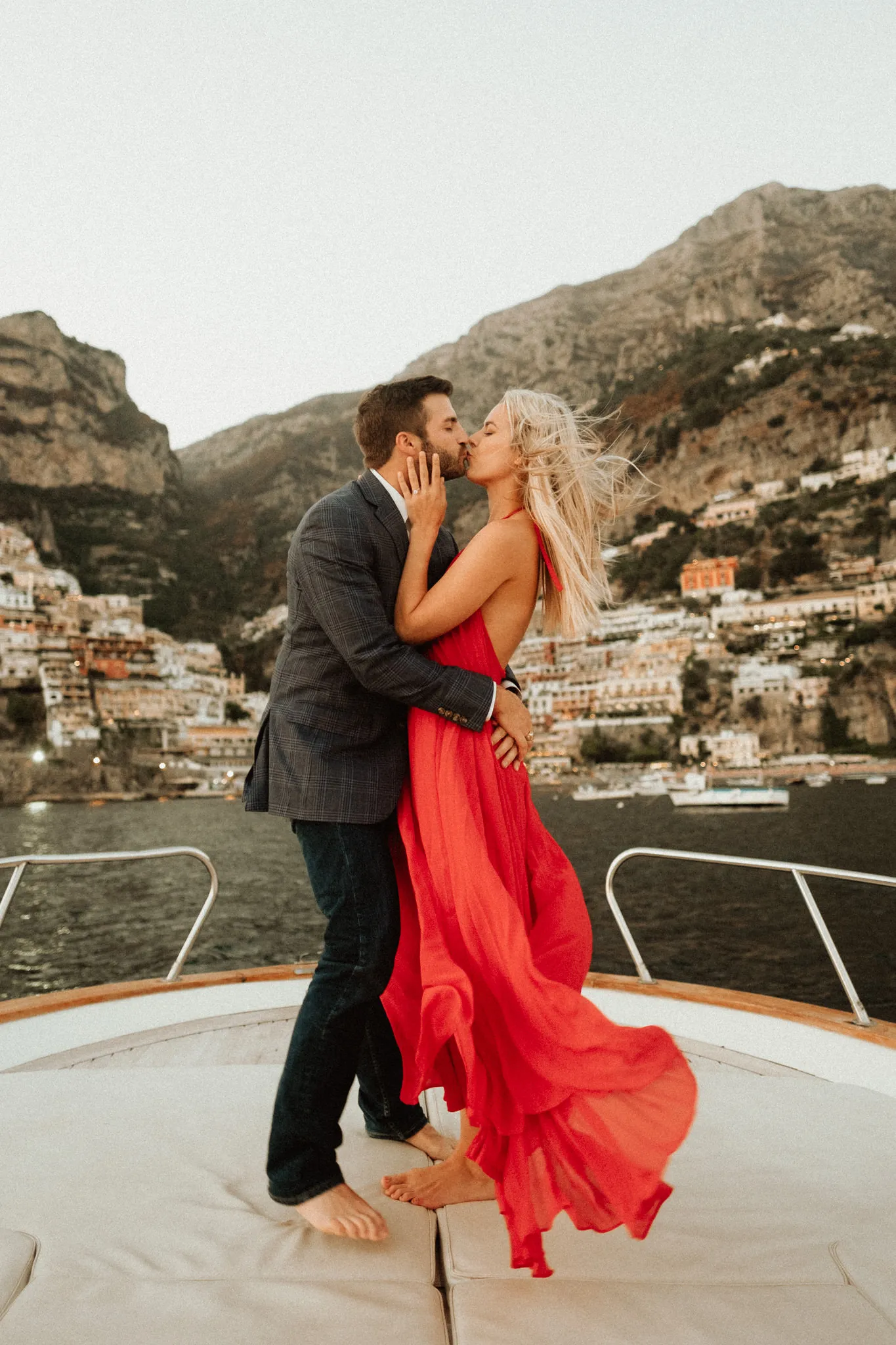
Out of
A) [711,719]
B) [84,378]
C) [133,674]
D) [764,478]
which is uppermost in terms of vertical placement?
[84,378]

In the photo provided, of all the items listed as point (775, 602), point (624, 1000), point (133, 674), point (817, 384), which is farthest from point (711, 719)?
point (624, 1000)

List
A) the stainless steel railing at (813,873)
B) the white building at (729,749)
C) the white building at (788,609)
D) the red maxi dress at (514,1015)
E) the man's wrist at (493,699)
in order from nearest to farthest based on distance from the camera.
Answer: the red maxi dress at (514,1015)
the man's wrist at (493,699)
the stainless steel railing at (813,873)
the white building at (729,749)
the white building at (788,609)

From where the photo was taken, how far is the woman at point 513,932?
46.5 inches

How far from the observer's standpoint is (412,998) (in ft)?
5.30

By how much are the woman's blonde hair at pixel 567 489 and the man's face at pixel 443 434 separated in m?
0.11

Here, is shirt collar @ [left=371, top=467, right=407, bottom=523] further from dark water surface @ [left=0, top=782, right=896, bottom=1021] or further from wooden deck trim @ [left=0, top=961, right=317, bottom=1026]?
dark water surface @ [left=0, top=782, right=896, bottom=1021]

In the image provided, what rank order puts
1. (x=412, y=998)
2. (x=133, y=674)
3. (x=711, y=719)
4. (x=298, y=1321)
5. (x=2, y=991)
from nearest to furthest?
(x=298, y=1321)
(x=412, y=998)
(x=2, y=991)
(x=711, y=719)
(x=133, y=674)

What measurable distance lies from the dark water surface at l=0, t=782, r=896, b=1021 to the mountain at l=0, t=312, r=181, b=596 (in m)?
A: 38.8

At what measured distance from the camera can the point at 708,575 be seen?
73.2 metres

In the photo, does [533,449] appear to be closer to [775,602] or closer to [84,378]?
[775,602]

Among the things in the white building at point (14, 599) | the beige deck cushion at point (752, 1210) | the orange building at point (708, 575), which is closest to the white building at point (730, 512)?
the orange building at point (708, 575)

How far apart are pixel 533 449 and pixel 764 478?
83486 mm

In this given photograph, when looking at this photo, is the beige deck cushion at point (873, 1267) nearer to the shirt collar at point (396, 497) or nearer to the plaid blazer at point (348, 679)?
the plaid blazer at point (348, 679)

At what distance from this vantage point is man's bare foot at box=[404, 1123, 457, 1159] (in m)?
1.65
